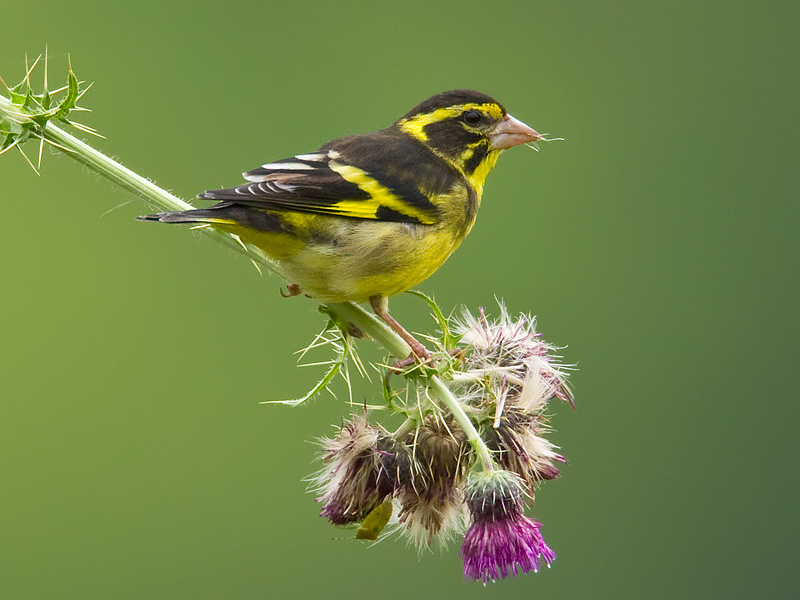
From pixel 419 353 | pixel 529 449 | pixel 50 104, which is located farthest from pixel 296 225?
pixel 529 449

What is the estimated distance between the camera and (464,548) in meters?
3.19

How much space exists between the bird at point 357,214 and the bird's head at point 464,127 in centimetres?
2

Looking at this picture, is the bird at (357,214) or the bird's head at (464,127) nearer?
the bird at (357,214)

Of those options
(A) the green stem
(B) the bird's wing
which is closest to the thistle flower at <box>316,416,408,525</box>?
(A) the green stem

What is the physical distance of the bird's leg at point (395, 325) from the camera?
3.59 m

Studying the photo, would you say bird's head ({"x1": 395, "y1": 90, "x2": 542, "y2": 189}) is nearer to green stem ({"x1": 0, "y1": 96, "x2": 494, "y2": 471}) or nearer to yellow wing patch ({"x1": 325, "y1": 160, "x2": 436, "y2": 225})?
yellow wing patch ({"x1": 325, "y1": 160, "x2": 436, "y2": 225})

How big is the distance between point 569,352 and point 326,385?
15.9 ft

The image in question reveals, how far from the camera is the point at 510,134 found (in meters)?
4.39

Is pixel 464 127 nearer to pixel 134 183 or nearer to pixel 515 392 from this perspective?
pixel 515 392

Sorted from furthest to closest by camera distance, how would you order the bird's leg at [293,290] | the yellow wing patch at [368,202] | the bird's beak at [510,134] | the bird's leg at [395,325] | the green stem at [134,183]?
1. the bird's beak at [510,134]
2. the bird's leg at [293,290]
3. the yellow wing patch at [368,202]
4. the bird's leg at [395,325]
5. the green stem at [134,183]

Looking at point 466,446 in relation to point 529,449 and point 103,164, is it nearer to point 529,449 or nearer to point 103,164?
point 529,449

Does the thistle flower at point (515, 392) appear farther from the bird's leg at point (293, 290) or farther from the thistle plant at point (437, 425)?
the bird's leg at point (293, 290)

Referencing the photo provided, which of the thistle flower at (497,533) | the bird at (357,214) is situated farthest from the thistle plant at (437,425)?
the bird at (357,214)

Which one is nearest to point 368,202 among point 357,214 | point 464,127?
point 357,214
